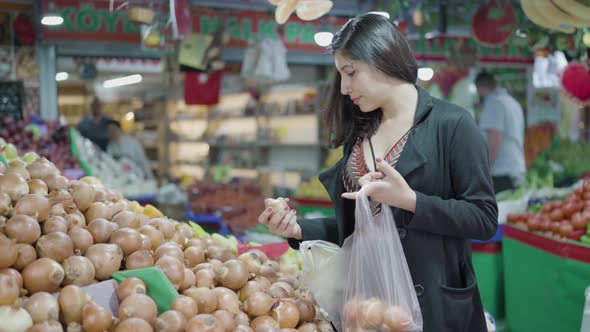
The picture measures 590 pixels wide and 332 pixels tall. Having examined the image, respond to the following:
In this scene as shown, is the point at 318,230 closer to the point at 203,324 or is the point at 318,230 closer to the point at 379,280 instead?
the point at 379,280

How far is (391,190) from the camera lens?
167cm

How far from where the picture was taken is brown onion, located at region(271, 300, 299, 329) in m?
1.91

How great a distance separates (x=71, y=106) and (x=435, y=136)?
42.1ft

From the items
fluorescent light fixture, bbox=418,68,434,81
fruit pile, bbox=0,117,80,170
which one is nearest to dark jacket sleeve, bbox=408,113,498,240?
fruit pile, bbox=0,117,80,170

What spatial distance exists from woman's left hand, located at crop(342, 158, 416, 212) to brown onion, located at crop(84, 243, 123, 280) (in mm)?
789

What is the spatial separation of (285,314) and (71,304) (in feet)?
2.09

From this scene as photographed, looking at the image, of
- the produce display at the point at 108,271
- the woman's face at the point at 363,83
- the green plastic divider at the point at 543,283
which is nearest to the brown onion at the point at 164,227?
the produce display at the point at 108,271

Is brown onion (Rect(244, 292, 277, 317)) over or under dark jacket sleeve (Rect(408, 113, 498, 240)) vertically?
under

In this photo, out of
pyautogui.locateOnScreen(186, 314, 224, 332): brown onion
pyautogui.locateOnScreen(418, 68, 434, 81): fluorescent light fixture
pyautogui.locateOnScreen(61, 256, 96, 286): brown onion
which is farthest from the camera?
pyautogui.locateOnScreen(418, 68, 434, 81): fluorescent light fixture

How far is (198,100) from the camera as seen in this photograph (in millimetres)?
8516

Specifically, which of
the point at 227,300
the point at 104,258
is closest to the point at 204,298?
the point at 227,300

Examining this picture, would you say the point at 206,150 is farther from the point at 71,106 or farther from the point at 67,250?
the point at 67,250

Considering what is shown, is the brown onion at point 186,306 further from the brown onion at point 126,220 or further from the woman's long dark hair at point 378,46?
the woman's long dark hair at point 378,46

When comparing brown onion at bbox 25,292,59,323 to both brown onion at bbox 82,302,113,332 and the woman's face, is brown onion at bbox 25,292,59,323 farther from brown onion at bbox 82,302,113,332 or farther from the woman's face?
the woman's face
